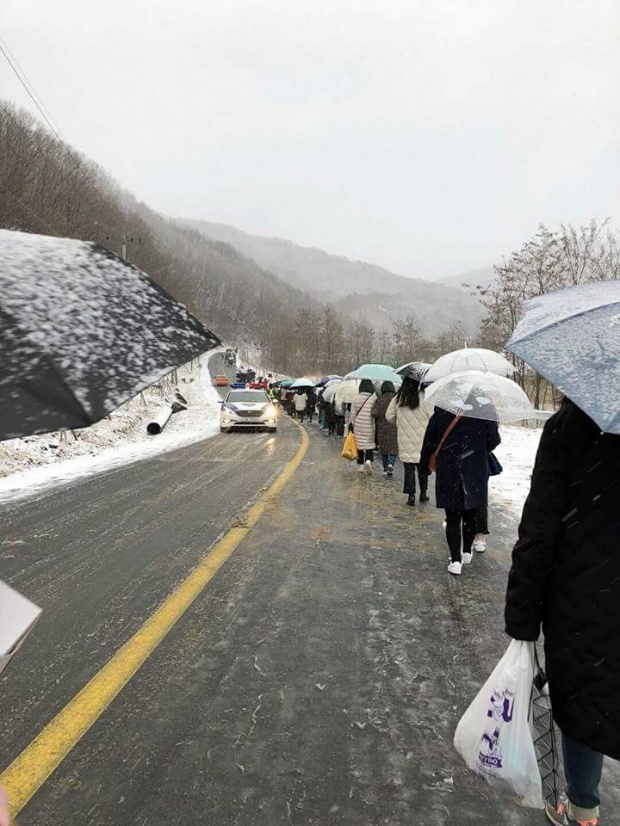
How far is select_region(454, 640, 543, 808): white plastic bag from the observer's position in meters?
1.86

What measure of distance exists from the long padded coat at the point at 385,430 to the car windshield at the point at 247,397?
941 centimetres

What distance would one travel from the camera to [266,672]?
3105mm

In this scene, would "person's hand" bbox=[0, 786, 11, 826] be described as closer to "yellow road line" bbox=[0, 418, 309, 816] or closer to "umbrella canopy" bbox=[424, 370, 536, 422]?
"yellow road line" bbox=[0, 418, 309, 816]

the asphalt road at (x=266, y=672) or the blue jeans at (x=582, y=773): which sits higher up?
the blue jeans at (x=582, y=773)

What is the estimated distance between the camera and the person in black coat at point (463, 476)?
4.94 meters

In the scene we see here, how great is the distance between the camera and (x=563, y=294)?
2227 millimetres

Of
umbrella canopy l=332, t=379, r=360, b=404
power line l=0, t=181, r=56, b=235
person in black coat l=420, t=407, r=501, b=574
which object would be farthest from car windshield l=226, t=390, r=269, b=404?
power line l=0, t=181, r=56, b=235

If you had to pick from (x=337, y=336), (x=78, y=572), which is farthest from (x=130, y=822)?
(x=337, y=336)

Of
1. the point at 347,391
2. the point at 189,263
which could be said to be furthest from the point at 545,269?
the point at 189,263

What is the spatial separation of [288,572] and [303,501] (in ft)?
9.68

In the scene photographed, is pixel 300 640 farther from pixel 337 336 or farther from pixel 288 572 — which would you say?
pixel 337 336

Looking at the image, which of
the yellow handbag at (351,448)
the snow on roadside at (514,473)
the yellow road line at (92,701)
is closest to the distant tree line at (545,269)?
the snow on roadside at (514,473)

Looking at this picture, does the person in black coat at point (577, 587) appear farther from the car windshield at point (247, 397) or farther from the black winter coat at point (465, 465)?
the car windshield at point (247, 397)

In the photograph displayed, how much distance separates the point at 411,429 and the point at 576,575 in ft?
19.9
